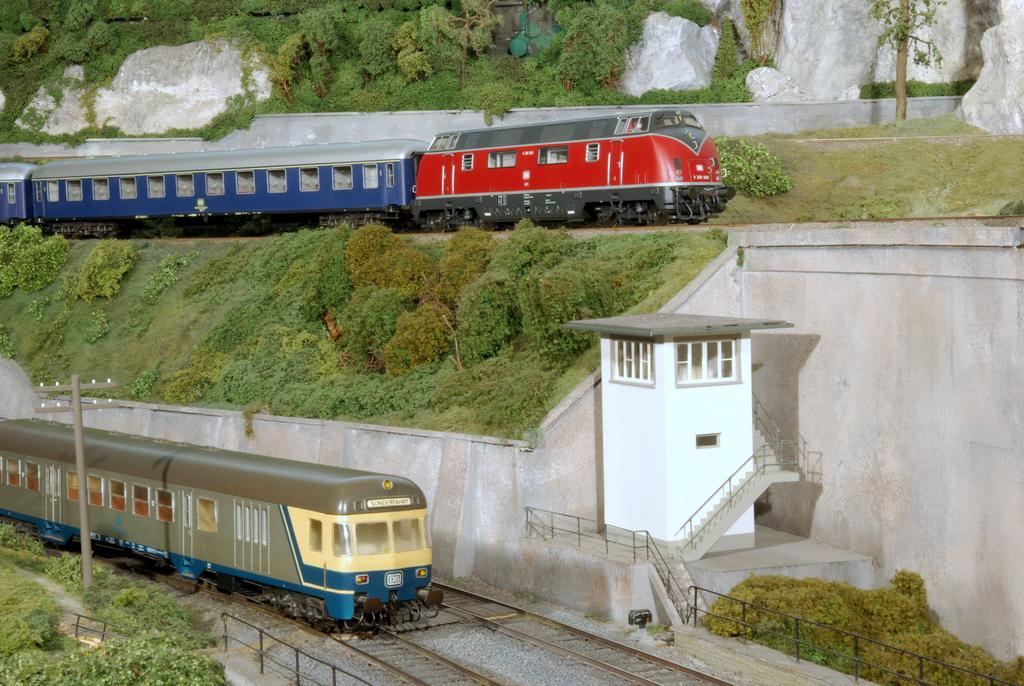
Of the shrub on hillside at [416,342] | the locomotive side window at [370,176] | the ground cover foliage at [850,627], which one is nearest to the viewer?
the ground cover foliage at [850,627]

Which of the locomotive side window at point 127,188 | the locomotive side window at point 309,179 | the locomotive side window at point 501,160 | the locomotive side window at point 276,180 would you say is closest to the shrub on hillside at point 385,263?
the locomotive side window at point 501,160


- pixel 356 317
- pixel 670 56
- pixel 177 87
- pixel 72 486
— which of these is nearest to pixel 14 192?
pixel 177 87

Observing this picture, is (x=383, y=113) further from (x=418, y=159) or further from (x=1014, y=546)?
(x=1014, y=546)

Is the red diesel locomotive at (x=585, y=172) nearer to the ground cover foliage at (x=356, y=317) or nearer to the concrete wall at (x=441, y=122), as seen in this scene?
the ground cover foliage at (x=356, y=317)

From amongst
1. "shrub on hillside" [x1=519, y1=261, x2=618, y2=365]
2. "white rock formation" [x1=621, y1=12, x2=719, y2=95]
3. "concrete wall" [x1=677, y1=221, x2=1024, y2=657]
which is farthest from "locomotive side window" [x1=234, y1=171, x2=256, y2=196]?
"concrete wall" [x1=677, y1=221, x2=1024, y2=657]

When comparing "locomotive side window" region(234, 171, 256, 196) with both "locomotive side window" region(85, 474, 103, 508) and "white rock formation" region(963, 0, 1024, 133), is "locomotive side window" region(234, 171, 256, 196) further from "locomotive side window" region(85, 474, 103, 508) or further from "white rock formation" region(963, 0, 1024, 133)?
"white rock formation" region(963, 0, 1024, 133)

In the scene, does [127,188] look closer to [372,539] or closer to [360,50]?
[360,50]
